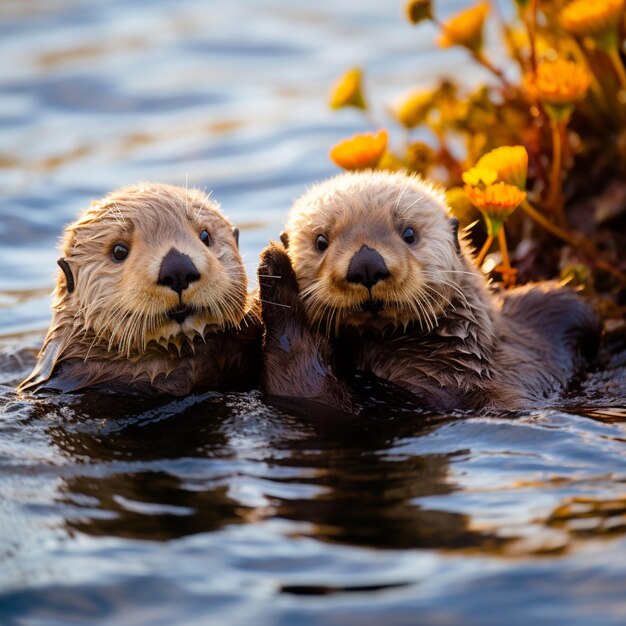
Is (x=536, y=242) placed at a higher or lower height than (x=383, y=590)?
higher

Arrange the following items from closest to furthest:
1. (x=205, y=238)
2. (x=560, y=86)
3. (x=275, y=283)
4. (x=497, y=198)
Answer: (x=275, y=283), (x=205, y=238), (x=497, y=198), (x=560, y=86)

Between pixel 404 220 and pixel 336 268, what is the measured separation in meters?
0.49

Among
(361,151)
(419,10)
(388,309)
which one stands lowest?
(388,309)

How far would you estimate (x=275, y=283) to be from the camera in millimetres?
5031

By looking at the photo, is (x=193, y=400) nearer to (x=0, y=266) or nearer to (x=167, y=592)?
(x=167, y=592)

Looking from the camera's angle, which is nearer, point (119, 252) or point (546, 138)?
point (119, 252)

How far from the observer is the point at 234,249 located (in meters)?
5.41

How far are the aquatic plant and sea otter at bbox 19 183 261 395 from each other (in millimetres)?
1225

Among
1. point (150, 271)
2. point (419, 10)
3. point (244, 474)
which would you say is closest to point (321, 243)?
point (150, 271)

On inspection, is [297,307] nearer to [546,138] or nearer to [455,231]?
[455,231]

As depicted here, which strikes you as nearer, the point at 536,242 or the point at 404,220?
the point at 404,220

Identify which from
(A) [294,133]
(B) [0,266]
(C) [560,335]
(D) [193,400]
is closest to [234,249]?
(D) [193,400]

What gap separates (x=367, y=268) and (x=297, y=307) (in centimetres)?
50

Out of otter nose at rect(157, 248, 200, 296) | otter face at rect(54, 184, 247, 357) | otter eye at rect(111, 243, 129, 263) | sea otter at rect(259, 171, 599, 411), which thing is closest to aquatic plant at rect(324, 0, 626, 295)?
sea otter at rect(259, 171, 599, 411)
